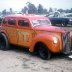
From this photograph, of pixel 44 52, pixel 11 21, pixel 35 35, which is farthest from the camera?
pixel 11 21

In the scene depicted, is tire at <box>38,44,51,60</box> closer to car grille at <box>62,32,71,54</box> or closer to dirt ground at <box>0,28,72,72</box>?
dirt ground at <box>0,28,72,72</box>

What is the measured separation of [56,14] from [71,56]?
20.6 m

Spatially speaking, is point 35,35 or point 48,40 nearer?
point 48,40

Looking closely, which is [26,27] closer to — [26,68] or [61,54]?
[61,54]

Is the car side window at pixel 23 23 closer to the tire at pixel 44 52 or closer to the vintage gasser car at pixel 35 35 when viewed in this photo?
the vintage gasser car at pixel 35 35

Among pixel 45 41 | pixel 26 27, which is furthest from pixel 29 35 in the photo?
pixel 45 41

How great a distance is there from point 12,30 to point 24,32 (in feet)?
3.13

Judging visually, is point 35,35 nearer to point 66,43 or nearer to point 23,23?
point 23,23

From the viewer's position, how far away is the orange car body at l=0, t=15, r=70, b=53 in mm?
9511

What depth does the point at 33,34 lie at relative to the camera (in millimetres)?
10352

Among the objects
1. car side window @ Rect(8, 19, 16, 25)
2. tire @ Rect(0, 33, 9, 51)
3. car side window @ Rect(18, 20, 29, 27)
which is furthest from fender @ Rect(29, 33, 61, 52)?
tire @ Rect(0, 33, 9, 51)

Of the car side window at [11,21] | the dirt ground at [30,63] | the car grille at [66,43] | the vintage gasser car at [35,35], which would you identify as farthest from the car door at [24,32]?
the car grille at [66,43]

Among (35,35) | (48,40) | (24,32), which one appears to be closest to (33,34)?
(35,35)

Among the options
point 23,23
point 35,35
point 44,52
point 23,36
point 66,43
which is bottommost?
point 44,52
